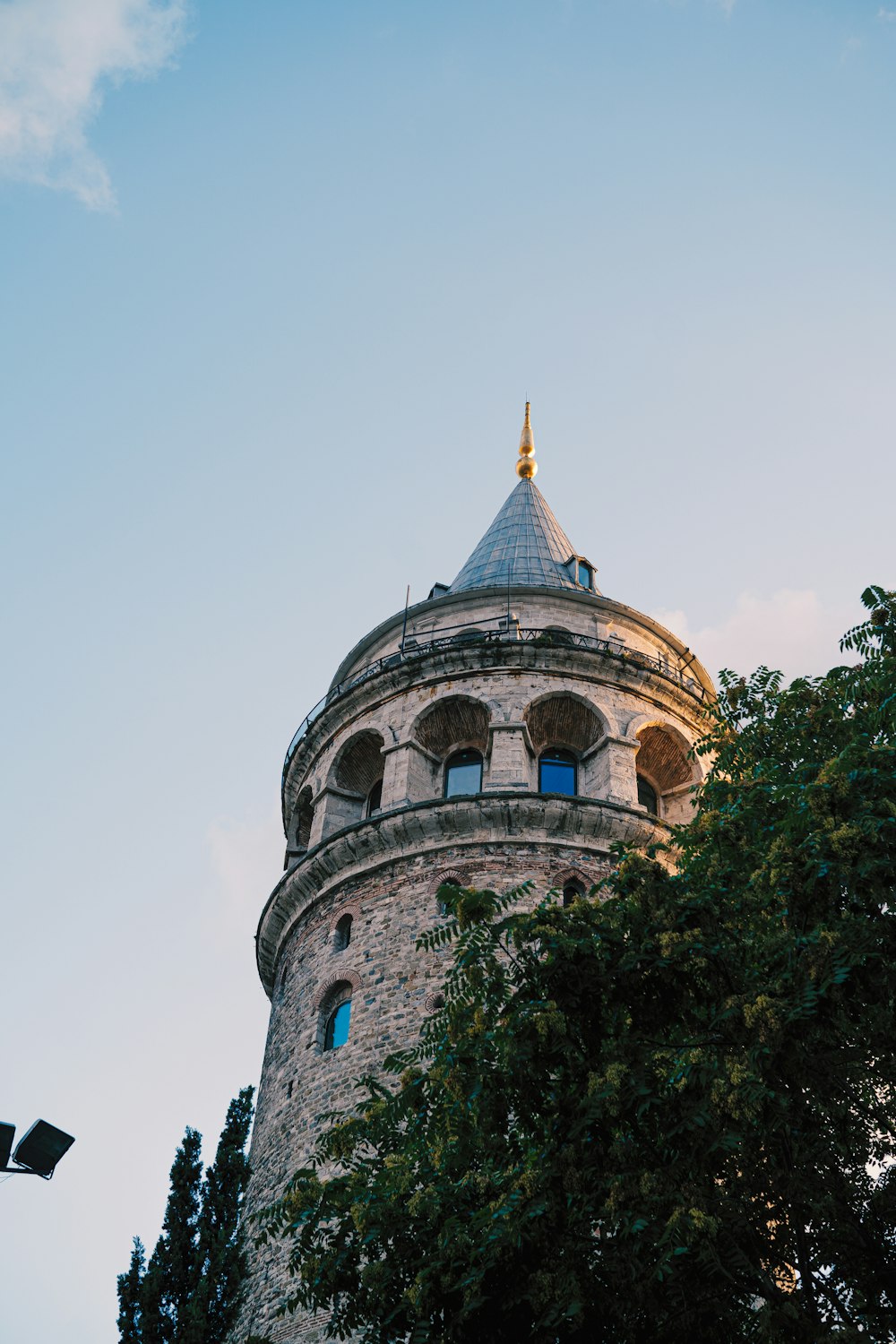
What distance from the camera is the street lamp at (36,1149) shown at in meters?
11.2

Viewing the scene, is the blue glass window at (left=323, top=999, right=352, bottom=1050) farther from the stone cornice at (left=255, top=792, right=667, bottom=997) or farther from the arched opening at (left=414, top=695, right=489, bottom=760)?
the arched opening at (left=414, top=695, right=489, bottom=760)

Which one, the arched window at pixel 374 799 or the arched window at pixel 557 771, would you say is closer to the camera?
the arched window at pixel 557 771

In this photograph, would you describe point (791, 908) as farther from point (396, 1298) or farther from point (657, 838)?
point (657, 838)

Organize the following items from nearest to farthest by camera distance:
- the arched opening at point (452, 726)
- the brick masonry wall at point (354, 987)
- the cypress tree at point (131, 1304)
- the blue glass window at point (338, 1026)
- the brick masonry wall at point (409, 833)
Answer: the cypress tree at point (131, 1304) → the brick masonry wall at point (354, 987) → the brick masonry wall at point (409, 833) → the blue glass window at point (338, 1026) → the arched opening at point (452, 726)

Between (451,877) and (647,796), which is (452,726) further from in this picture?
(451,877)

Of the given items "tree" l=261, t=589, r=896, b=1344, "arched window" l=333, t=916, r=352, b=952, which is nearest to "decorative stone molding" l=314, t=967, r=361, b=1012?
"arched window" l=333, t=916, r=352, b=952

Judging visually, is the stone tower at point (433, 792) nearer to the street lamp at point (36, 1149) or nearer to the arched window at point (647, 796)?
the arched window at point (647, 796)

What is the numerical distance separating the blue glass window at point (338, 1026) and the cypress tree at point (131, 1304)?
4.00 meters

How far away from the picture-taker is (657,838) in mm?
19609

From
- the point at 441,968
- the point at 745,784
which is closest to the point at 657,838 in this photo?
the point at 441,968

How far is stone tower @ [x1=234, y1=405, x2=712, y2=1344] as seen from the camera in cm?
1758

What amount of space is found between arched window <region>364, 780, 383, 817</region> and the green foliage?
629 centimetres

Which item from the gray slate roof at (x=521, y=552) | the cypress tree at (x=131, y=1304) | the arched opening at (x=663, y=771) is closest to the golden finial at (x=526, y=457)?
the gray slate roof at (x=521, y=552)

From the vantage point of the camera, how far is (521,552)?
26.6 metres
